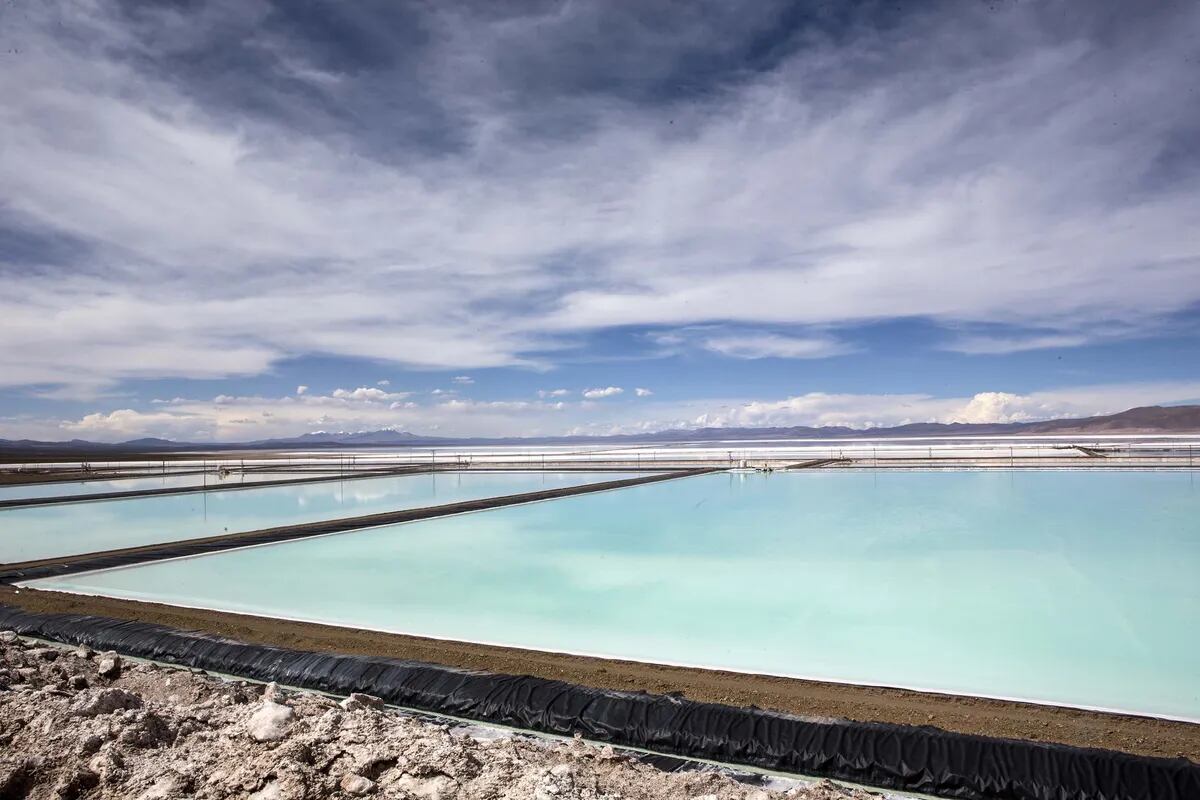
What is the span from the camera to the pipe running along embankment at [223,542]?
22.8 feet

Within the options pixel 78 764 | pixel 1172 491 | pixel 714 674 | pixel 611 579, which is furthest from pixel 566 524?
pixel 1172 491

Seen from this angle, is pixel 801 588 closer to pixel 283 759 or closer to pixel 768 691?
pixel 768 691

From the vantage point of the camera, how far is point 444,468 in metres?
24.1

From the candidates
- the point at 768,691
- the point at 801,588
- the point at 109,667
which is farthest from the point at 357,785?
the point at 801,588

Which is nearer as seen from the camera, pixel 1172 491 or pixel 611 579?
pixel 611 579

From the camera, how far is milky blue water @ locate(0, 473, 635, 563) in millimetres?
9086

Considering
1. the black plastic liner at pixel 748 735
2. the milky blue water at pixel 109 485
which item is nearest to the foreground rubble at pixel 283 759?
the black plastic liner at pixel 748 735

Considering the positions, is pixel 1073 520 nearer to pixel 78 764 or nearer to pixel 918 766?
pixel 918 766

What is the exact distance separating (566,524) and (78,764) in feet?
27.2

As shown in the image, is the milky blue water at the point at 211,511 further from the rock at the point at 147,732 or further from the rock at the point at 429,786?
the rock at the point at 429,786

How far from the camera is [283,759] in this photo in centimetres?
228

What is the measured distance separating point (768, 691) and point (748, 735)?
78 cm

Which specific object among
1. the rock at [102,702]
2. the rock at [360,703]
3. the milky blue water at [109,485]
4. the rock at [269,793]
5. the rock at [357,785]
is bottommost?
the rock at [360,703]

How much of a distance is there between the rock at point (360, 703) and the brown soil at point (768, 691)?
899 mm
